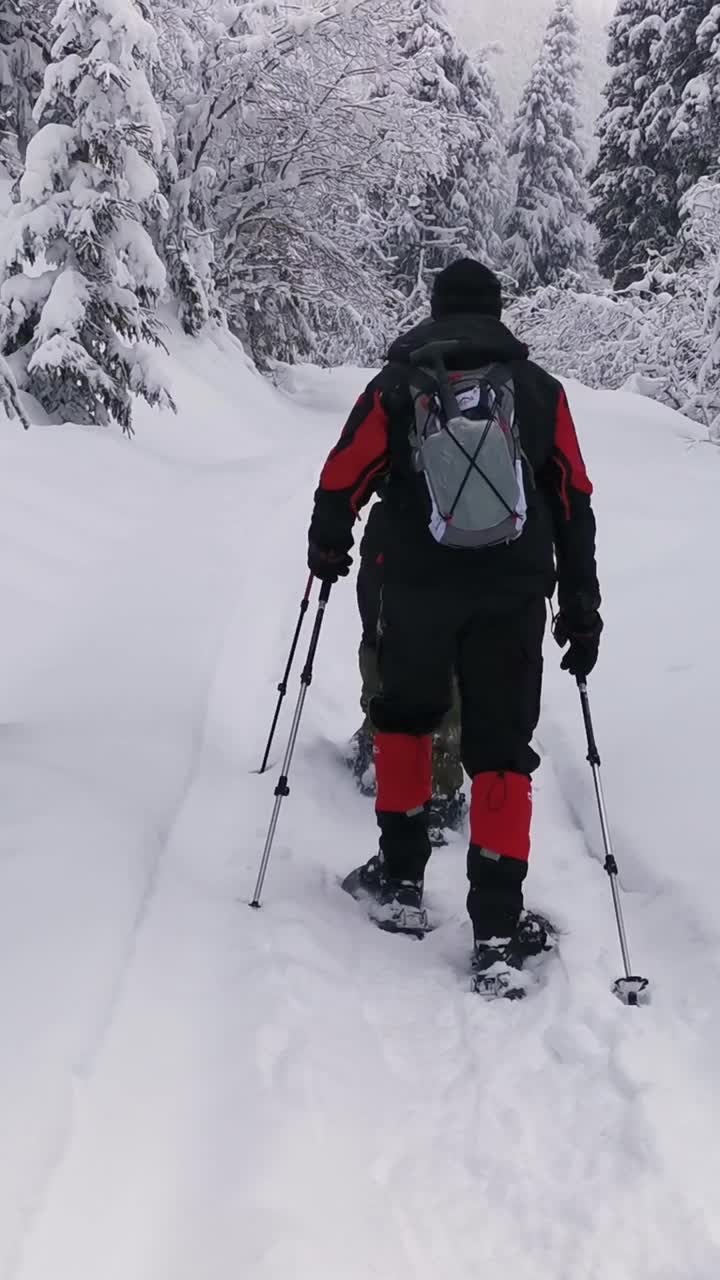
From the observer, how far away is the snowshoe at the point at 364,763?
15.7 ft

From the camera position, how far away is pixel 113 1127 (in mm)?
2422

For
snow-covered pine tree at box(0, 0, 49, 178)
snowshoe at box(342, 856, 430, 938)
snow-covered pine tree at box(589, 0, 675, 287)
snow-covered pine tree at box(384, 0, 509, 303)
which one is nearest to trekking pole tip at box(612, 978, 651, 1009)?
snowshoe at box(342, 856, 430, 938)

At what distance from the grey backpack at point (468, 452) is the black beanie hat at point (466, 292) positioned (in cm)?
27

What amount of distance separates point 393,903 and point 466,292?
6.52ft

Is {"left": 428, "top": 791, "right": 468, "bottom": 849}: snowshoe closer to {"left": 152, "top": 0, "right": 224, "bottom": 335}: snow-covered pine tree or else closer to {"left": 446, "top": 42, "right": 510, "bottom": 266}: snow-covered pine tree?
{"left": 152, "top": 0, "right": 224, "bottom": 335}: snow-covered pine tree

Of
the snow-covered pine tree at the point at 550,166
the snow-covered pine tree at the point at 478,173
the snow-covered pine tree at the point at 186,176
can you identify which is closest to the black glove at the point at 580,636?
the snow-covered pine tree at the point at 186,176

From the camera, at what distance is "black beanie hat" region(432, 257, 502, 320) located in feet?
11.1

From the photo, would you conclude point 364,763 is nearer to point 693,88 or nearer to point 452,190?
point 693,88

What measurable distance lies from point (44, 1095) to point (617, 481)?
1205 centimetres

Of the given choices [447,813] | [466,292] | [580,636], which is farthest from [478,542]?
[447,813]

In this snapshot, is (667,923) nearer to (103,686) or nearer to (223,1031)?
(223,1031)

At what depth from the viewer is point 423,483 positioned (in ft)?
10.8

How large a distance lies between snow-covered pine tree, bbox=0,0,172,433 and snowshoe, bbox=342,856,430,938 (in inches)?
355

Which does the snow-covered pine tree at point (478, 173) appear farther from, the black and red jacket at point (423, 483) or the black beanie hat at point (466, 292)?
the black and red jacket at point (423, 483)
